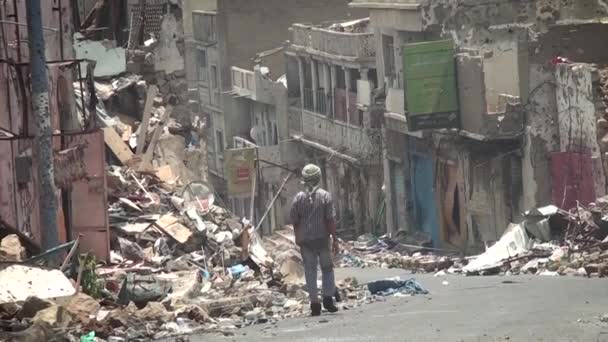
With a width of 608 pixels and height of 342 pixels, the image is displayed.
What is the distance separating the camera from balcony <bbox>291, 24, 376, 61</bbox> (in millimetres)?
54594

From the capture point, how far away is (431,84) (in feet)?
146

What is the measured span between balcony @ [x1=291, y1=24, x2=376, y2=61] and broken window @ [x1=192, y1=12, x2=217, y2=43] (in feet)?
30.3

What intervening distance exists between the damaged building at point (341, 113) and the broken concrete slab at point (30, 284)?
3678 cm

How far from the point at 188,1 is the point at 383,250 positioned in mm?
36292

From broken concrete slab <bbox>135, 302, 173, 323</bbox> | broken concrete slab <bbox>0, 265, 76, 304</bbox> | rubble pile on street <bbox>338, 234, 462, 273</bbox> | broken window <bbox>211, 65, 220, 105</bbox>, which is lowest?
rubble pile on street <bbox>338, 234, 462, 273</bbox>

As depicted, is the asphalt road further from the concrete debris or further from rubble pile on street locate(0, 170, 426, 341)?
the concrete debris

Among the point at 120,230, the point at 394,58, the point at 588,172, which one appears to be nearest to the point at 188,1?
the point at 394,58

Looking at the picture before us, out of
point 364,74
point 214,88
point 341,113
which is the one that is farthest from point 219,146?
point 364,74

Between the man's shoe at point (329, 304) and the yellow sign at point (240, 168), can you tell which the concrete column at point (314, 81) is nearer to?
the yellow sign at point (240, 168)

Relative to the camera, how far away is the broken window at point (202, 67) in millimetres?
75750

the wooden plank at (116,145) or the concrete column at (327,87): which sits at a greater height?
the wooden plank at (116,145)

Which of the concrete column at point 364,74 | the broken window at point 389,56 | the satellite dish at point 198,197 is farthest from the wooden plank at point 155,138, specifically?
the concrete column at point 364,74

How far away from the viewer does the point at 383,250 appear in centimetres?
4697

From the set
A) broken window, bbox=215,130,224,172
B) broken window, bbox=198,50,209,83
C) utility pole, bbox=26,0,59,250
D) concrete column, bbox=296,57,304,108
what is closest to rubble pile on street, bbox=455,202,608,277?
utility pole, bbox=26,0,59,250
